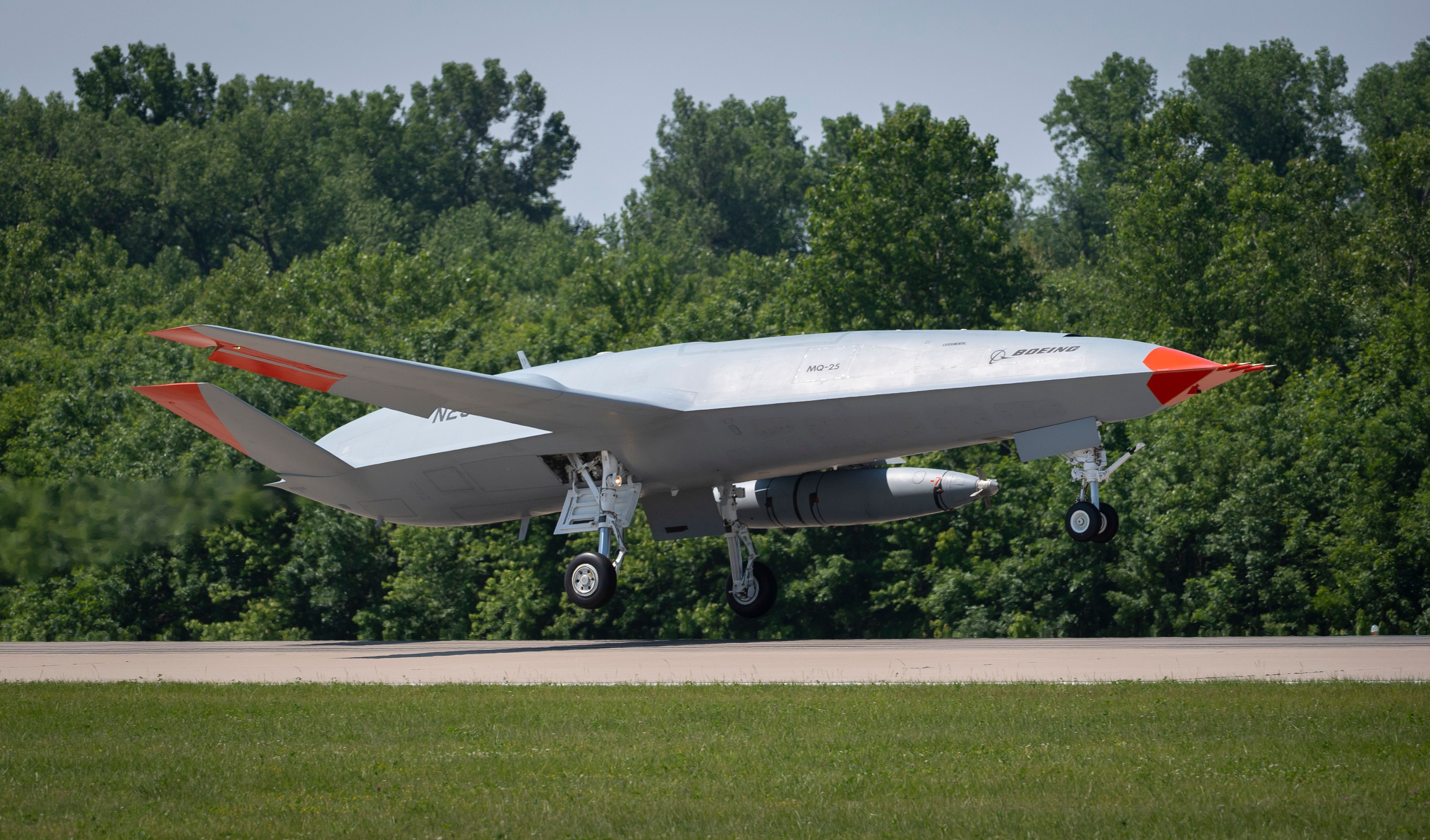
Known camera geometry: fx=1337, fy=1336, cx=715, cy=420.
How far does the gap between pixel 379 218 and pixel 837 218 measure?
51.0m

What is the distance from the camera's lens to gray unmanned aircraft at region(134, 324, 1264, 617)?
59.5 feet

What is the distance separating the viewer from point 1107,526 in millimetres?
17812

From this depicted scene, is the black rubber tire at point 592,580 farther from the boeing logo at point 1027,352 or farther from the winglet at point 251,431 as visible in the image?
the boeing logo at point 1027,352

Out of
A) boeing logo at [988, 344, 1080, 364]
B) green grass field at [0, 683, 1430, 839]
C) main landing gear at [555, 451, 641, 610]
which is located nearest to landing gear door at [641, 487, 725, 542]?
main landing gear at [555, 451, 641, 610]

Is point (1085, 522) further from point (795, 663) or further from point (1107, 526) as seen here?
point (795, 663)

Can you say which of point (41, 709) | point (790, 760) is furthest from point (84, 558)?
point (790, 760)

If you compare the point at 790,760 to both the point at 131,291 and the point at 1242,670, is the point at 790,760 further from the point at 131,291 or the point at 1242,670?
the point at 131,291

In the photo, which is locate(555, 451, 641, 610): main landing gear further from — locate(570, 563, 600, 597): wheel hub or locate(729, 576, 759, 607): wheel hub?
locate(729, 576, 759, 607): wheel hub

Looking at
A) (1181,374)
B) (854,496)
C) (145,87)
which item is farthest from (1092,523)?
(145,87)

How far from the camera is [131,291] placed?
7006 centimetres

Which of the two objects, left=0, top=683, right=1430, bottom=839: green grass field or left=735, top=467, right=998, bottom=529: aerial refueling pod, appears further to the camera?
left=735, top=467, right=998, bottom=529: aerial refueling pod

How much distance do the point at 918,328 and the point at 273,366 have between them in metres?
28.3

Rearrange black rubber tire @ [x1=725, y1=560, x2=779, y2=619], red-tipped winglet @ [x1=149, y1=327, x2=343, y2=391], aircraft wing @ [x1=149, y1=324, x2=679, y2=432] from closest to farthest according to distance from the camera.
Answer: aircraft wing @ [x1=149, y1=324, x2=679, y2=432]
red-tipped winglet @ [x1=149, y1=327, x2=343, y2=391]
black rubber tire @ [x1=725, y1=560, x2=779, y2=619]

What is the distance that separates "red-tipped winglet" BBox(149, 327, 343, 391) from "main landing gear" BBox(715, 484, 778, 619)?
25.3 ft
